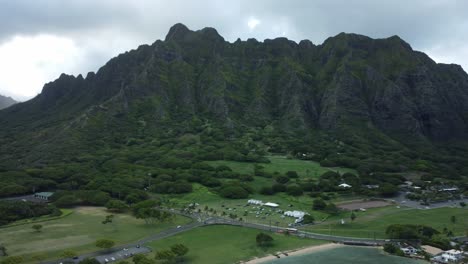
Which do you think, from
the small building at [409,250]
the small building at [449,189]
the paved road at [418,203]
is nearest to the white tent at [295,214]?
the small building at [409,250]

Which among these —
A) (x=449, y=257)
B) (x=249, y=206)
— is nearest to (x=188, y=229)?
(x=249, y=206)

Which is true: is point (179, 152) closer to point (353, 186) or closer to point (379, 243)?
point (353, 186)

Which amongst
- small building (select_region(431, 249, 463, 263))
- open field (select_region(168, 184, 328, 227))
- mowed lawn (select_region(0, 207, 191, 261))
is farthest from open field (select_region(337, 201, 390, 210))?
mowed lawn (select_region(0, 207, 191, 261))

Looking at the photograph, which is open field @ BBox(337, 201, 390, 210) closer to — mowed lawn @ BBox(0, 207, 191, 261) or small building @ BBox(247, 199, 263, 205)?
small building @ BBox(247, 199, 263, 205)

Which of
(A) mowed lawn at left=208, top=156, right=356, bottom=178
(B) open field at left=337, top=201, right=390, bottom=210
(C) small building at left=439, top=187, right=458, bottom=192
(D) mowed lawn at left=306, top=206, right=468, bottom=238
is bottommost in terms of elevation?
(D) mowed lawn at left=306, top=206, right=468, bottom=238

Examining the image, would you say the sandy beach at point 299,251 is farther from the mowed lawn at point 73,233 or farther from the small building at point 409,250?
the mowed lawn at point 73,233

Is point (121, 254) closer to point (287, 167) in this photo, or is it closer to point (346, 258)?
point (346, 258)
